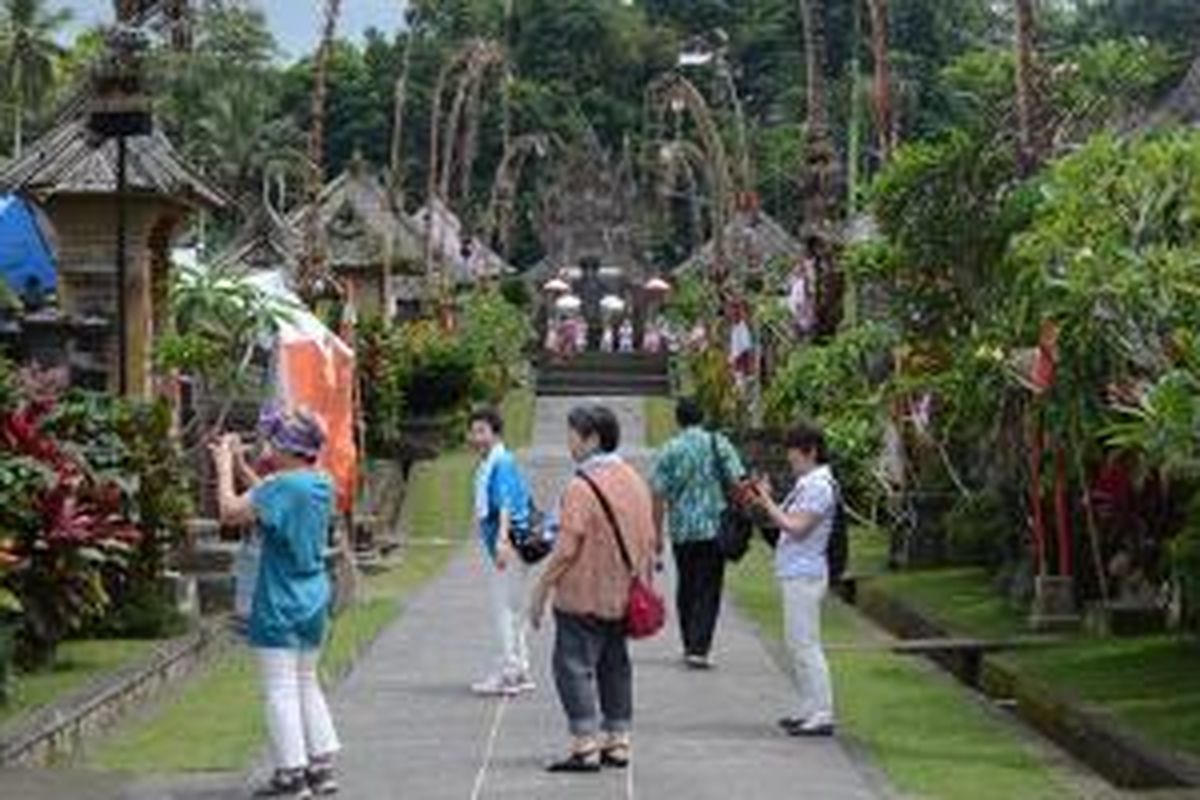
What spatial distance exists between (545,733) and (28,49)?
66.7 metres

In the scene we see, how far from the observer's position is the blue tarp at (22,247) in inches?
925

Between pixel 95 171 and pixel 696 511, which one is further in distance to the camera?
pixel 95 171

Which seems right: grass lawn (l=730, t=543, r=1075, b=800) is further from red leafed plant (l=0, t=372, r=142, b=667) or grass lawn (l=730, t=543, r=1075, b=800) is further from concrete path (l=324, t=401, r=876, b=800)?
red leafed plant (l=0, t=372, r=142, b=667)

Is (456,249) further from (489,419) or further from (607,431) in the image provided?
(607,431)

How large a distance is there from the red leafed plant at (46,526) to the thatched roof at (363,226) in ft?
78.2

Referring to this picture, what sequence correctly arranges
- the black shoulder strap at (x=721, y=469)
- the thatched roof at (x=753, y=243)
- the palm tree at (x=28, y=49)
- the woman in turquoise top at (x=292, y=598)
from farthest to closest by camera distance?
the palm tree at (x=28, y=49) < the thatched roof at (x=753, y=243) < the black shoulder strap at (x=721, y=469) < the woman in turquoise top at (x=292, y=598)

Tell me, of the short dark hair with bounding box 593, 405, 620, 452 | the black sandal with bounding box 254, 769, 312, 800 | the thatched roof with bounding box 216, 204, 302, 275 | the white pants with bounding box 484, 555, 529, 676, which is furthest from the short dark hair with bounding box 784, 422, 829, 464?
the thatched roof with bounding box 216, 204, 302, 275

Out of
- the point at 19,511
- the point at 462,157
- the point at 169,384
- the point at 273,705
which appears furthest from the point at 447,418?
the point at 273,705

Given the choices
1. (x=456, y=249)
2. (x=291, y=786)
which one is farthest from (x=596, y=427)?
(x=456, y=249)

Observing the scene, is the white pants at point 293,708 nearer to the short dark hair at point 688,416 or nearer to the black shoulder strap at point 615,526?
the black shoulder strap at point 615,526

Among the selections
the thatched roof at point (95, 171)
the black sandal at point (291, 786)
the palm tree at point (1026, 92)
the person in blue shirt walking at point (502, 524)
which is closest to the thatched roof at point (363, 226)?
the thatched roof at point (95, 171)

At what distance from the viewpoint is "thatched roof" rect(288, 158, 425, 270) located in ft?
149

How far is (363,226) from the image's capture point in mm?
49250

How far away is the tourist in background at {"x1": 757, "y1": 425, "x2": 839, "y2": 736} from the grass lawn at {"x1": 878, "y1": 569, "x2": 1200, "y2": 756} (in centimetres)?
167
